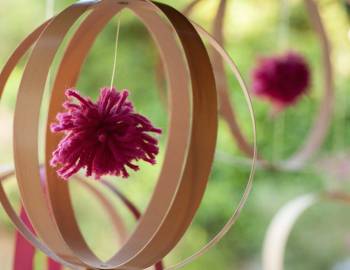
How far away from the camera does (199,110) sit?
→ 70cm

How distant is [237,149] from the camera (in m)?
2.61

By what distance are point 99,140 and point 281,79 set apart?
74 cm

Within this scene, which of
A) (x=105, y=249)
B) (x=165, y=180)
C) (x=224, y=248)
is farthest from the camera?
(x=224, y=248)

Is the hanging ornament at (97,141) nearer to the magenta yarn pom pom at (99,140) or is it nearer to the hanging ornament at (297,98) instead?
the magenta yarn pom pom at (99,140)

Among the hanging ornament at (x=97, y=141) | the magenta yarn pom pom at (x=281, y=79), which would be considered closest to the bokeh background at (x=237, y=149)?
the magenta yarn pom pom at (x=281, y=79)

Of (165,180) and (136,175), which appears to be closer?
(165,180)

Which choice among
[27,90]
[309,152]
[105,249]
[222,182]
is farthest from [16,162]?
[222,182]

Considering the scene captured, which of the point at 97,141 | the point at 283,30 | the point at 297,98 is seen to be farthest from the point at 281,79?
the point at 283,30

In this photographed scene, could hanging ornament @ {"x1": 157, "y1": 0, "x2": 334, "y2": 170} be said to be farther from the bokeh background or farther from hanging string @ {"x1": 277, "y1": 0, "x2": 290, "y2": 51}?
hanging string @ {"x1": 277, "y1": 0, "x2": 290, "y2": 51}

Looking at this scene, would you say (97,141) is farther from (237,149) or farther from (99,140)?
(237,149)

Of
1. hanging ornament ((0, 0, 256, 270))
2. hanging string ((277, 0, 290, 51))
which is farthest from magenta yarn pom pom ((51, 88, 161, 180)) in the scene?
hanging string ((277, 0, 290, 51))

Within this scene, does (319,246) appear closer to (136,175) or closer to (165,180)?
(136,175)

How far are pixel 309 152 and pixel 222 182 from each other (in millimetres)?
1265

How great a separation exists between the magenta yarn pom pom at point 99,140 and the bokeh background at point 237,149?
5.37 feet
